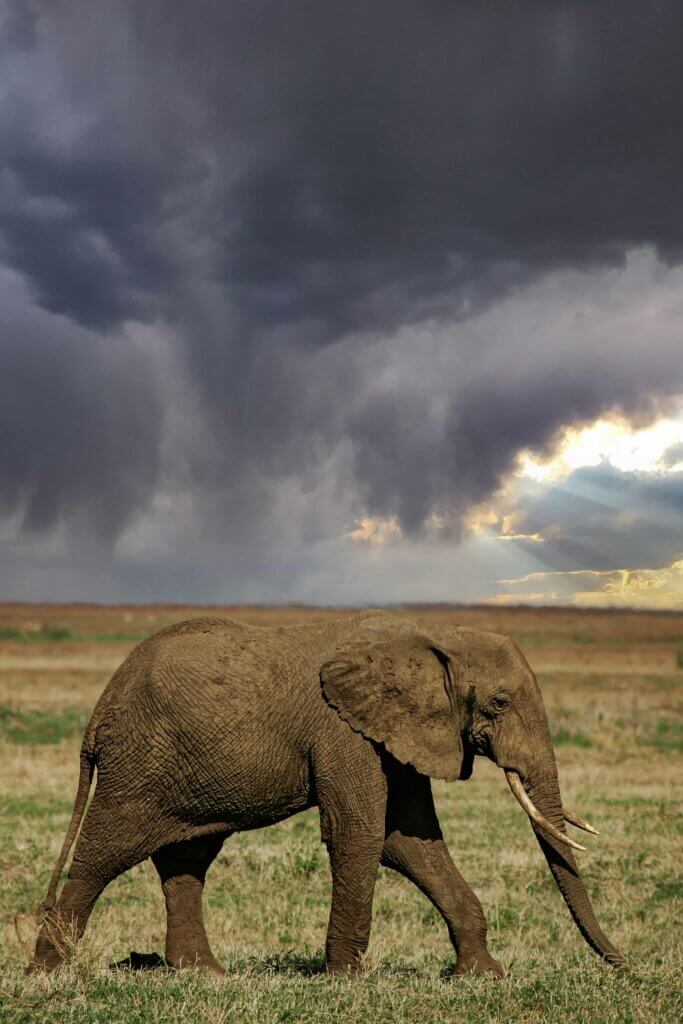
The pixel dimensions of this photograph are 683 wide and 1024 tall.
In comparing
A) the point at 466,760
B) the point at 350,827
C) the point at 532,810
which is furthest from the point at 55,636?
the point at 532,810

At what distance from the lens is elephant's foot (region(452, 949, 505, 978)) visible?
884 cm

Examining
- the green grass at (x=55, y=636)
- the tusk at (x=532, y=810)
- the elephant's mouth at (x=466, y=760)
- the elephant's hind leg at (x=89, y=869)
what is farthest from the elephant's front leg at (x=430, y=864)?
the green grass at (x=55, y=636)

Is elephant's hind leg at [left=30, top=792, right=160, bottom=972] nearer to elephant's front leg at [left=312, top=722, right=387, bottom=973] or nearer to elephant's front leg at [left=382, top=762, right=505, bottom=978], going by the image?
elephant's front leg at [left=312, top=722, right=387, bottom=973]

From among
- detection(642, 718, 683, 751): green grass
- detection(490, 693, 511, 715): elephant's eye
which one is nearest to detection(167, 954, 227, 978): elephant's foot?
detection(490, 693, 511, 715): elephant's eye

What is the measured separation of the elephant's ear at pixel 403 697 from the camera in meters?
8.62

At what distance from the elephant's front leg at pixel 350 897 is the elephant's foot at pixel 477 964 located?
85 cm

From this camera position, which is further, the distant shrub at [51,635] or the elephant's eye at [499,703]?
the distant shrub at [51,635]

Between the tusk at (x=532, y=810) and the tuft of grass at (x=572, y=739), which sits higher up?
the tusk at (x=532, y=810)

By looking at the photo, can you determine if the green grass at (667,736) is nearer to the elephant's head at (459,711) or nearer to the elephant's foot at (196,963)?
the elephant's head at (459,711)

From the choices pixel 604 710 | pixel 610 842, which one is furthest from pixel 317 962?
pixel 604 710

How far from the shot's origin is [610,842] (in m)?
15.4

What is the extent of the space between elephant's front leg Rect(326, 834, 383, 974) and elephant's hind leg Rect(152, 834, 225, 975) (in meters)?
1.26

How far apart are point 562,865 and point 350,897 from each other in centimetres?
172

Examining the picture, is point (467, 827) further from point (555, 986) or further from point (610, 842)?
point (555, 986)
